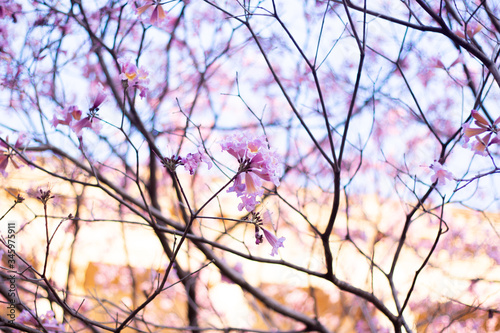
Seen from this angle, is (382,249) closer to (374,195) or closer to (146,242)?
(374,195)

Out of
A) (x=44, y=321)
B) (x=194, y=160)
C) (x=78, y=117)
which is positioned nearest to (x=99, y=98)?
(x=78, y=117)

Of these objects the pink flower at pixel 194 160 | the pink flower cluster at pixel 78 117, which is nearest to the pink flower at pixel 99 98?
the pink flower cluster at pixel 78 117

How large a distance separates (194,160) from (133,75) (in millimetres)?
509

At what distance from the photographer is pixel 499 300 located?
6883mm

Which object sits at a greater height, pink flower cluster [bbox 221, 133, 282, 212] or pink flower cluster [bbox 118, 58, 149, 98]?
pink flower cluster [bbox 118, 58, 149, 98]

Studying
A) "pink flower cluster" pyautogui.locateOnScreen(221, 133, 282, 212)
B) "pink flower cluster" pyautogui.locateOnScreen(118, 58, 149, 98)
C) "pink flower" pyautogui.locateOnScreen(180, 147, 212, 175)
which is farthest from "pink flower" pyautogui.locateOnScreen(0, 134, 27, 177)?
"pink flower cluster" pyautogui.locateOnScreen(221, 133, 282, 212)

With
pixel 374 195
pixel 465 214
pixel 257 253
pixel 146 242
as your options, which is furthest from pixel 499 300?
pixel 146 242

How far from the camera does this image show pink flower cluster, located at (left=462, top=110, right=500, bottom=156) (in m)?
2.01

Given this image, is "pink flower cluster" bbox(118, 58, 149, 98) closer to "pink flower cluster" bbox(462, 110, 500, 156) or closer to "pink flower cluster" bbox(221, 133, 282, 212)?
"pink flower cluster" bbox(221, 133, 282, 212)

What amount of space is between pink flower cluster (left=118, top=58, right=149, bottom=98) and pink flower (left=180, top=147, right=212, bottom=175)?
450 millimetres

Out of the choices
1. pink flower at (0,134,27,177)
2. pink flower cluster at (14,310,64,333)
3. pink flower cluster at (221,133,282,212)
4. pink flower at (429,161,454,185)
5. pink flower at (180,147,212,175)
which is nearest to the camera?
pink flower cluster at (221,133,282,212)

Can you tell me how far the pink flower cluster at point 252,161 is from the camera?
1.77 m

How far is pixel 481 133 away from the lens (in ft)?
6.68

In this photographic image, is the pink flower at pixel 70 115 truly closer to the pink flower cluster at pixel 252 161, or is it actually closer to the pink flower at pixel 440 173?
the pink flower cluster at pixel 252 161
